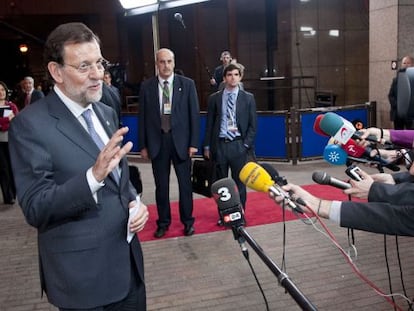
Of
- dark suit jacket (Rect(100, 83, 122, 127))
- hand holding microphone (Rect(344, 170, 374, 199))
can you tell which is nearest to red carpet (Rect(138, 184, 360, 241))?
dark suit jacket (Rect(100, 83, 122, 127))

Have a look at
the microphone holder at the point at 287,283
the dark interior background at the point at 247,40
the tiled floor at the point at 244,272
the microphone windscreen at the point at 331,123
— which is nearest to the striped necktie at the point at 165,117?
the tiled floor at the point at 244,272

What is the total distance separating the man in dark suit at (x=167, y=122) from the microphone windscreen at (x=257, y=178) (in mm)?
2809

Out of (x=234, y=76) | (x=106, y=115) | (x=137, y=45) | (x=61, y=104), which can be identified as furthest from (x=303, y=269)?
(x=137, y=45)

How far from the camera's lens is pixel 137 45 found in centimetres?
1767

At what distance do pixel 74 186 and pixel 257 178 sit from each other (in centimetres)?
71

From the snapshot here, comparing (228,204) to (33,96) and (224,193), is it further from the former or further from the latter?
(33,96)

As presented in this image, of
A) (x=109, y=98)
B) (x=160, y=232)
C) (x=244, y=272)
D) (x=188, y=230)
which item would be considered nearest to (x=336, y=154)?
(x=244, y=272)

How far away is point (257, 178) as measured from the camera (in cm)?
183

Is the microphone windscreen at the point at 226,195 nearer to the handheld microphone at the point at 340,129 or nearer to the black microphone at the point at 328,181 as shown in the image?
the black microphone at the point at 328,181

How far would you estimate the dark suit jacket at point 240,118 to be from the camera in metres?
4.97

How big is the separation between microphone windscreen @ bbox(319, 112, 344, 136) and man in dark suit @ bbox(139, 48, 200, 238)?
2.19 metres

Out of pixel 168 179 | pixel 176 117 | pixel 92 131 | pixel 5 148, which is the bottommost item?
pixel 168 179

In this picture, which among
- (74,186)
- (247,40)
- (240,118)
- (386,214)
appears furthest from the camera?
(247,40)

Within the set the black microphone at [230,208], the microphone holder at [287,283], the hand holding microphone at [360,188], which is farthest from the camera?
the hand holding microphone at [360,188]
